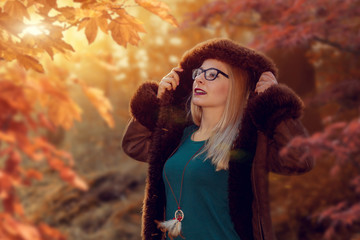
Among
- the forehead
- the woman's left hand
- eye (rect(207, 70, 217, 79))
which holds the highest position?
the forehead

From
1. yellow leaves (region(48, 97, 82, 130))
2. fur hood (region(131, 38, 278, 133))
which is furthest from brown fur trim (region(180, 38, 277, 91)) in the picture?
yellow leaves (region(48, 97, 82, 130))

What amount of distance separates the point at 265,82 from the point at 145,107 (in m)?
0.71

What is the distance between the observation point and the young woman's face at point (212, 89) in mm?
2172

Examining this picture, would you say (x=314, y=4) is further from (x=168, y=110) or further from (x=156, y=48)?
(x=156, y=48)

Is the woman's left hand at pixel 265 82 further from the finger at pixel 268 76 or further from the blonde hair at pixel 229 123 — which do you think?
the blonde hair at pixel 229 123

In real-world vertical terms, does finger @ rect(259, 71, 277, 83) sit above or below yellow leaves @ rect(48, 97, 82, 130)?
above

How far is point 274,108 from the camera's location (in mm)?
1914

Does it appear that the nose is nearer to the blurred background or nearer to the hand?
the hand

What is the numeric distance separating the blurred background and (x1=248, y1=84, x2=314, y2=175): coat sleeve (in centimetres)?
83

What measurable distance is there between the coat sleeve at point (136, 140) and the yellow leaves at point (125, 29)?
1.99 ft

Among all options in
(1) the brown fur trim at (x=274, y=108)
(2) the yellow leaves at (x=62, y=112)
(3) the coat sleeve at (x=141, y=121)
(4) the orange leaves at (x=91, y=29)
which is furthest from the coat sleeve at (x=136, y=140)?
(2) the yellow leaves at (x=62, y=112)

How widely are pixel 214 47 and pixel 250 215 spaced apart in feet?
2.88

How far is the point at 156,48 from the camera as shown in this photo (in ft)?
34.0

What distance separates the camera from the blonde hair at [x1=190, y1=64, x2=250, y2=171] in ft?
6.53
